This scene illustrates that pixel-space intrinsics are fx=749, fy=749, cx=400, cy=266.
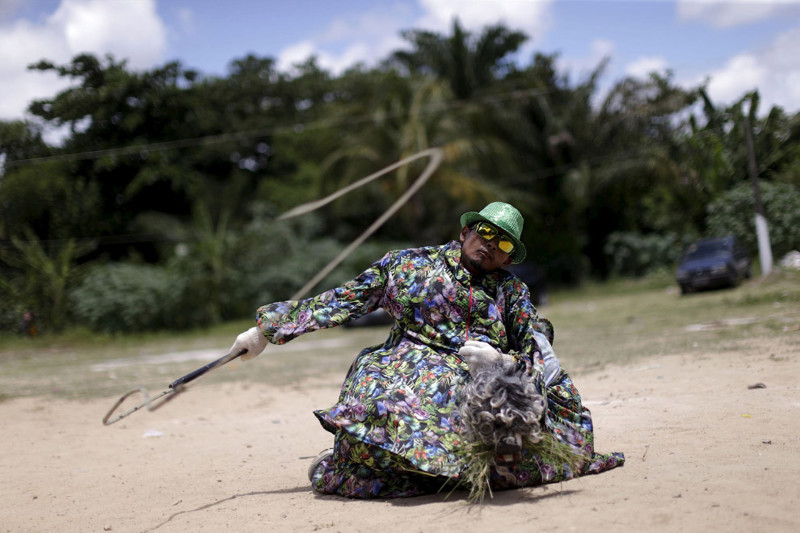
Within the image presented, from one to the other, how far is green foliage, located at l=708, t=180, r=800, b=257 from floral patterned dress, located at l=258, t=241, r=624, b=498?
20.4m

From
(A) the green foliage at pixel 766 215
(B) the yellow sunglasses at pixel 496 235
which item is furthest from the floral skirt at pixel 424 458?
(A) the green foliage at pixel 766 215

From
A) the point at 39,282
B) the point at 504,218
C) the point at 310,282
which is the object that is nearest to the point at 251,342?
the point at 504,218

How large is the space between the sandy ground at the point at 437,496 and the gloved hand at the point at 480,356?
0.68 m

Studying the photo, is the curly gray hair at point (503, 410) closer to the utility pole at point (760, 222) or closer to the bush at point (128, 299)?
the utility pole at point (760, 222)

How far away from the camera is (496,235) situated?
4.21 meters

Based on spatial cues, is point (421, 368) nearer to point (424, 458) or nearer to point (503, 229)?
point (424, 458)

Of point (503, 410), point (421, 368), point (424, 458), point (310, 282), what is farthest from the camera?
point (310, 282)

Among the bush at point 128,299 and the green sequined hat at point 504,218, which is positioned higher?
the green sequined hat at point 504,218

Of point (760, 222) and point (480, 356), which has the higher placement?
point (760, 222)

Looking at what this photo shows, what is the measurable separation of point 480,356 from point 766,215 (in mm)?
21611

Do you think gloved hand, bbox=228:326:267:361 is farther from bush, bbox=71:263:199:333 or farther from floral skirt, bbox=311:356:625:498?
bush, bbox=71:263:199:333

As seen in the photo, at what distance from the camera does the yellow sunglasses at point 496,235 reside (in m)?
4.20

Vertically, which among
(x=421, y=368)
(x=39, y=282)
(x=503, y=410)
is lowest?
(x=503, y=410)

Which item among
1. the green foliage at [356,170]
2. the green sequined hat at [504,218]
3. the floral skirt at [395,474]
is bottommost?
the floral skirt at [395,474]
